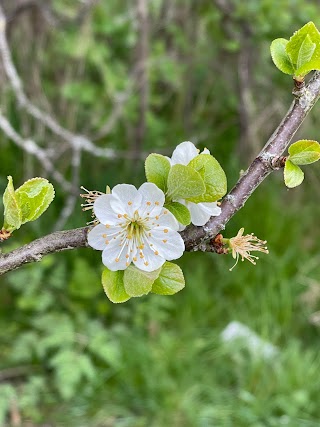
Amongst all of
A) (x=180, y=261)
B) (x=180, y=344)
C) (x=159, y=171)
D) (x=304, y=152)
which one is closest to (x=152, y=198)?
(x=159, y=171)

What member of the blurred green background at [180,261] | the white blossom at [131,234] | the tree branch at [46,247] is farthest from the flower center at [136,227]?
the blurred green background at [180,261]

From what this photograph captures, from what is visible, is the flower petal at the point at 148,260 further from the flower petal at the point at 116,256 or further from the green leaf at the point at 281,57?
the green leaf at the point at 281,57

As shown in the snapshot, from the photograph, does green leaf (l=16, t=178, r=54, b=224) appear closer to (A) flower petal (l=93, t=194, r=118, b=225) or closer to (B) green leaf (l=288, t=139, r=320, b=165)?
(A) flower petal (l=93, t=194, r=118, b=225)

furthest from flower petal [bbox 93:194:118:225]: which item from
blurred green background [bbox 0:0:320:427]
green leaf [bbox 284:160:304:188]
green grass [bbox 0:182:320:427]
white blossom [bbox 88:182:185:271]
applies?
green grass [bbox 0:182:320:427]

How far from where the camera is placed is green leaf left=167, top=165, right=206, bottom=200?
0.43 meters

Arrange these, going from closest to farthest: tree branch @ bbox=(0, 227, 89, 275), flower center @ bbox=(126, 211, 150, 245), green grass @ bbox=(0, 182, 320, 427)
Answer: tree branch @ bbox=(0, 227, 89, 275)
flower center @ bbox=(126, 211, 150, 245)
green grass @ bbox=(0, 182, 320, 427)

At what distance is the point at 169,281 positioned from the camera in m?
0.46

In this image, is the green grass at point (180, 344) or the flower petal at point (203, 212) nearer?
the flower petal at point (203, 212)

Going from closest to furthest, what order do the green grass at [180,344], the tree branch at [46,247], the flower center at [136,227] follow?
1. the tree branch at [46,247]
2. the flower center at [136,227]
3. the green grass at [180,344]

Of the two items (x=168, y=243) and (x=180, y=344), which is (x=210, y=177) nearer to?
(x=168, y=243)

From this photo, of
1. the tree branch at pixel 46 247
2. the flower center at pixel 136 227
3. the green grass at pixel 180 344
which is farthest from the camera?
the green grass at pixel 180 344

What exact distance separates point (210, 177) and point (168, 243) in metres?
0.07

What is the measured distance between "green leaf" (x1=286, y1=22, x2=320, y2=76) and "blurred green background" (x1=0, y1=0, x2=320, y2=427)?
1349 millimetres

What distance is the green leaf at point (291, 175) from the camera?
474 millimetres
